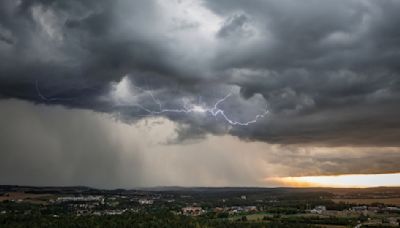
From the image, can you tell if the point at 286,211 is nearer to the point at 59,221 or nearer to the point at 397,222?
the point at 397,222

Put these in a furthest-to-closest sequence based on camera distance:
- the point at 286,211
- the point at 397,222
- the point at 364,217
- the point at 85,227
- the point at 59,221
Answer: the point at 286,211 < the point at 364,217 < the point at 397,222 < the point at 59,221 < the point at 85,227

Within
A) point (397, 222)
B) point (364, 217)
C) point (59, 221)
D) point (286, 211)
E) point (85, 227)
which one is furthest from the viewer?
point (286, 211)

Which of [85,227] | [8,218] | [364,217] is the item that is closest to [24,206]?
[8,218]

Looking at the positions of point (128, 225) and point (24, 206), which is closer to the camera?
point (128, 225)

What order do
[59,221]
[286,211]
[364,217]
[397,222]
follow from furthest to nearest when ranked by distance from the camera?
[286,211]
[364,217]
[397,222]
[59,221]

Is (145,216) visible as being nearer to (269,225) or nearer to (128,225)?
(128,225)

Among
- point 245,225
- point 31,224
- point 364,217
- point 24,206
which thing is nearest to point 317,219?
point 364,217

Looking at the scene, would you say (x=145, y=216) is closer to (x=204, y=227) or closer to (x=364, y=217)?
(x=204, y=227)

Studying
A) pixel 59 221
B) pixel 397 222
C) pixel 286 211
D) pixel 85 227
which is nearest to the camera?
pixel 85 227

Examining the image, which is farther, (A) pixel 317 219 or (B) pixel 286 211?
(B) pixel 286 211
